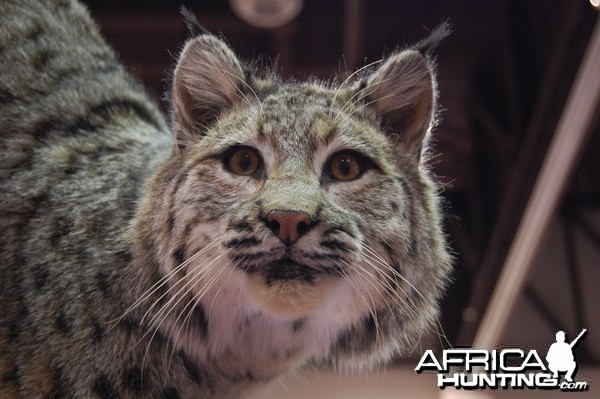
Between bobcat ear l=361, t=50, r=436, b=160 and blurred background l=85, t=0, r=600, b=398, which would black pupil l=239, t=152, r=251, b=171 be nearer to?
bobcat ear l=361, t=50, r=436, b=160

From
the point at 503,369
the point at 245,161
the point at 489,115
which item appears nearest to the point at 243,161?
the point at 245,161

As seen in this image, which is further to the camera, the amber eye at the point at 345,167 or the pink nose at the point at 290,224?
the amber eye at the point at 345,167

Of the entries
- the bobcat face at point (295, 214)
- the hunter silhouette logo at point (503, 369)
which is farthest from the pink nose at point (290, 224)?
the hunter silhouette logo at point (503, 369)

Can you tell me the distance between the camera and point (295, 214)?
0.85m

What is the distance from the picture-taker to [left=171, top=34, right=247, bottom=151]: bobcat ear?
1.08 m

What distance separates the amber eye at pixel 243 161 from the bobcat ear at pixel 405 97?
218 millimetres

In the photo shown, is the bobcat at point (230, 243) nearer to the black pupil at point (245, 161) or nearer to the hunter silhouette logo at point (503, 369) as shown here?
the black pupil at point (245, 161)

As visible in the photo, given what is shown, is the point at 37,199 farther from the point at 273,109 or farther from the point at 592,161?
the point at 592,161

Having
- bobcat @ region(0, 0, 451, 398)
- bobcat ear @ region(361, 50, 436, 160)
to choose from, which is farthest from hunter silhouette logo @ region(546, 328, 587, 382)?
bobcat ear @ region(361, 50, 436, 160)

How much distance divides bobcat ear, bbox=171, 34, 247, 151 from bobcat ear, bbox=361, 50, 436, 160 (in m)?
0.22

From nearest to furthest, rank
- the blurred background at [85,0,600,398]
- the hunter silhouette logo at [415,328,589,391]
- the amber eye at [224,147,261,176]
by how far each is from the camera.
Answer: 1. the amber eye at [224,147,261,176]
2. the hunter silhouette logo at [415,328,589,391]
3. the blurred background at [85,0,600,398]

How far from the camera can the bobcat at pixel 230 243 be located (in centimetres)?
91

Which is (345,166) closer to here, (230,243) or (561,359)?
(230,243)

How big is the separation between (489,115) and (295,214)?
122cm
